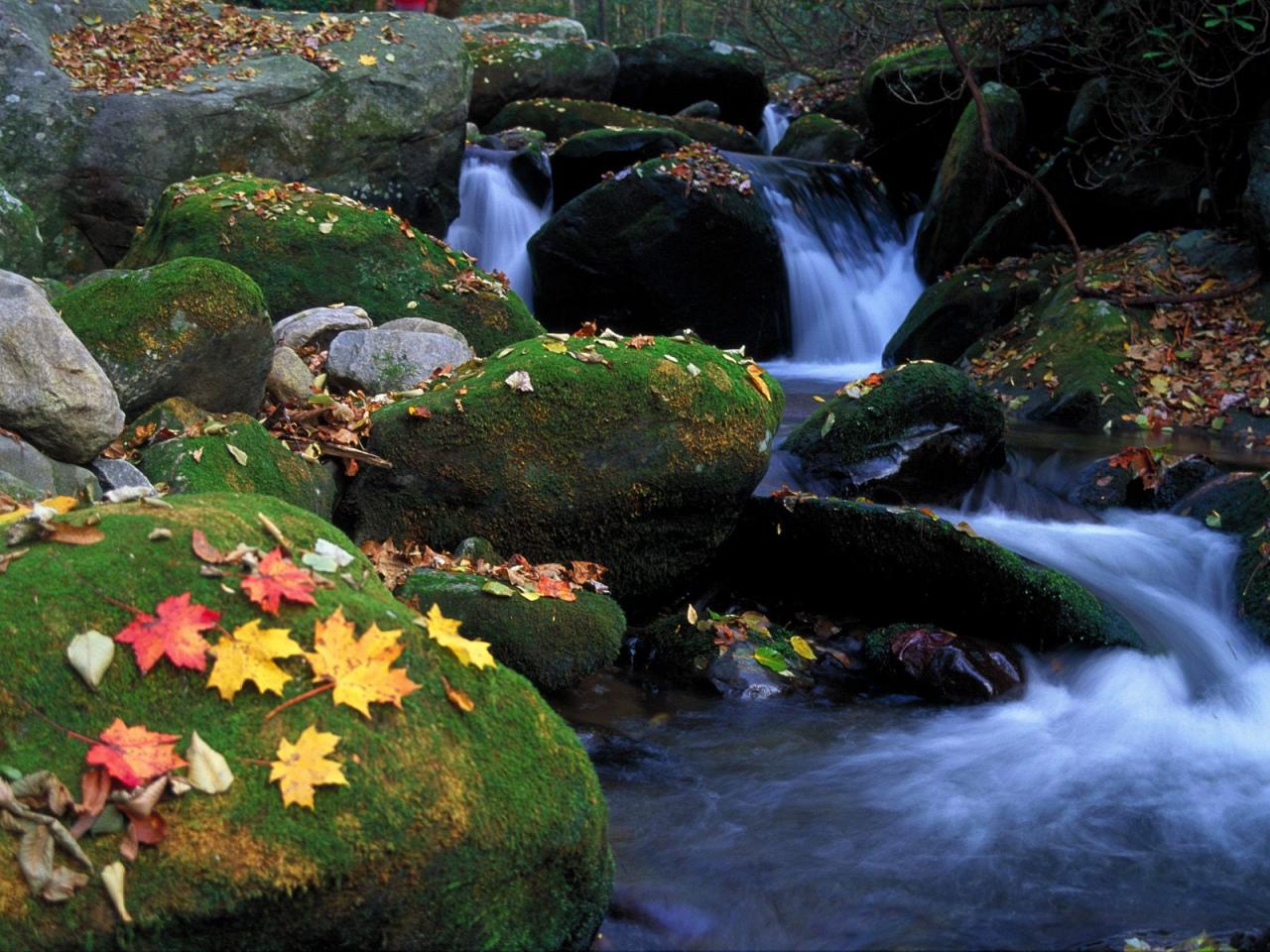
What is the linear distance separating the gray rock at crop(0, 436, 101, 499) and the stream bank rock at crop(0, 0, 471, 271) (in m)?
7.22

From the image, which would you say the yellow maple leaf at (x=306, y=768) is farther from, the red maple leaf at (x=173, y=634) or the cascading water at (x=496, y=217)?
the cascading water at (x=496, y=217)

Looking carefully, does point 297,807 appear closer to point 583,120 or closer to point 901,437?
point 901,437

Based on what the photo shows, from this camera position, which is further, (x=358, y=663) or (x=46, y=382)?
(x=46, y=382)

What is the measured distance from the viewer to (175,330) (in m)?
5.37

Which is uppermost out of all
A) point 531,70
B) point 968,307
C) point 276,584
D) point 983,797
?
point 531,70

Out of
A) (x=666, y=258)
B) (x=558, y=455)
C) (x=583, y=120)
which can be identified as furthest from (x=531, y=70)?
(x=558, y=455)

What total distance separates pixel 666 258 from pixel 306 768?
10569 mm

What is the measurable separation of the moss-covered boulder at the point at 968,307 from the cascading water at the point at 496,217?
449 centimetres

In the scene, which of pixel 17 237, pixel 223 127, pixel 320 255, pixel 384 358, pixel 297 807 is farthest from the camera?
pixel 223 127

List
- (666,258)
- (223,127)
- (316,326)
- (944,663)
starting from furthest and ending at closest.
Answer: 1. (666,258)
2. (223,127)
3. (316,326)
4. (944,663)

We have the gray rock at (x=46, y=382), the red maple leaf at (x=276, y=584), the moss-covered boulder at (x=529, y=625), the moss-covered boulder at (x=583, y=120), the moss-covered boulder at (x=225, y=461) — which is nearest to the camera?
the red maple leaf at (x=276, y=584)

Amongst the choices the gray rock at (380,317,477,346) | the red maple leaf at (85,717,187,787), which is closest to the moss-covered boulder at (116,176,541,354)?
the gray rock at (380,317,477,346)

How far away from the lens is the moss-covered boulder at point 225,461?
15.8 ft

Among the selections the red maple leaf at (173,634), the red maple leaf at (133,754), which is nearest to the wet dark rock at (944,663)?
the red maple leaf at (173,634)
